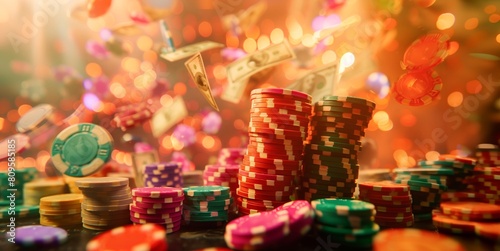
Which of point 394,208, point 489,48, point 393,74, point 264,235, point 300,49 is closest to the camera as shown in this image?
point 264,235

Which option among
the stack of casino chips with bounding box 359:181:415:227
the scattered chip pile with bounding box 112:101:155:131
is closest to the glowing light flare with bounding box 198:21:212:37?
the scattered chip pile with bounding box 112:101:155:131

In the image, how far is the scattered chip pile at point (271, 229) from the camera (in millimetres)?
2082

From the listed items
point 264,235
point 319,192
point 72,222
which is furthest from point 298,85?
point 72,222

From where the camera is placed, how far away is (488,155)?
384 centimetres

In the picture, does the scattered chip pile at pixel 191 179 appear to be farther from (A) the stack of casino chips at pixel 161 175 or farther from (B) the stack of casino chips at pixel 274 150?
(B) the stack of casino chips at pixel 274 150

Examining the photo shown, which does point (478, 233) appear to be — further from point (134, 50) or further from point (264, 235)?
point (134, 50)

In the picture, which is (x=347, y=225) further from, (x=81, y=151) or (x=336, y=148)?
(x=81, y=151)

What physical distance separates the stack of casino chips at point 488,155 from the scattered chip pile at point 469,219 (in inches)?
49.1

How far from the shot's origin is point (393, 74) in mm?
4500

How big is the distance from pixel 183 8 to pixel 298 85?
7.09 ft

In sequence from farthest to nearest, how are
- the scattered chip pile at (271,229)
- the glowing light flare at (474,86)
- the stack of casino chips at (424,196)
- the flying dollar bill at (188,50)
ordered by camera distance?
1. the flying dollar bill at (188,50)
2. the glowing light flare at (474,86)
3. the stack of casino chips at (424,196)
4. the scattered chip pile at (271,229)

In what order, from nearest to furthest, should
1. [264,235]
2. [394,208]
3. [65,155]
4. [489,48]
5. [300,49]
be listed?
1. [264,235]
2. [394,208]
3. [65,155]
4. [489,48]
5. [300,49]

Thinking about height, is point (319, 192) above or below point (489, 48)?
below

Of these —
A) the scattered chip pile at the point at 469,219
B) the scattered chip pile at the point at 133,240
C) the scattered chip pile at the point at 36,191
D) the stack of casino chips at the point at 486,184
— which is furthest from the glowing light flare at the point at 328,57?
the scattered chip pile at the point at 36,191
